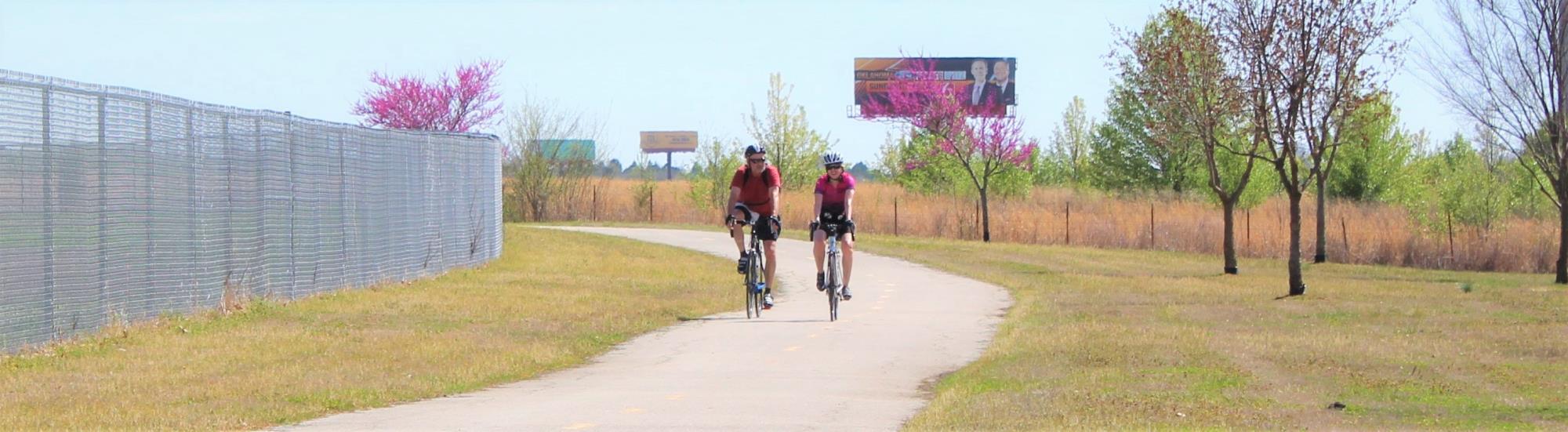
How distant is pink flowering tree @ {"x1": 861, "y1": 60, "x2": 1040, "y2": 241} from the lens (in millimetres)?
44875

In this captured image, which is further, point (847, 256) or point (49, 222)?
point (847, 256)

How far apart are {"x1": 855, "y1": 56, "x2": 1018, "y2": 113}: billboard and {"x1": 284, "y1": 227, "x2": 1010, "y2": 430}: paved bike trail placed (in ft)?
216

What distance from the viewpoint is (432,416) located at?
10.1 meters

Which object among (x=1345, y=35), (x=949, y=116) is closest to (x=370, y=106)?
(x=949, y=116)

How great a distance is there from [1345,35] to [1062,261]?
27.8ft

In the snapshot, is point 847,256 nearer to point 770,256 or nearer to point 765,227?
point 770,256

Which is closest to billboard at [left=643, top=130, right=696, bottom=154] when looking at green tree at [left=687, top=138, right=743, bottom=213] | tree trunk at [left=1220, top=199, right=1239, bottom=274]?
green tree at [left=687, top=138, right=743, bottom=213]

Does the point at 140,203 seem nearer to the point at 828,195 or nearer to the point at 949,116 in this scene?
the point at 828,195

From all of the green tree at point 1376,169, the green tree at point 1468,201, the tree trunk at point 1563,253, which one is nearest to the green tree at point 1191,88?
the tree trunk at point 1563,253

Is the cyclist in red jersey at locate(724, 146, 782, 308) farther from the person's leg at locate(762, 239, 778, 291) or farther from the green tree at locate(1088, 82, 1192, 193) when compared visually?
the green tree at locate(1088, 82, 1192, 193)

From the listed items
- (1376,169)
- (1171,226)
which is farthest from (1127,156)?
(1171,226)

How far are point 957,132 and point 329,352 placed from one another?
110ft

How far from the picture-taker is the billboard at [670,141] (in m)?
193

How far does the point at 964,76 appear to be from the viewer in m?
86.6
